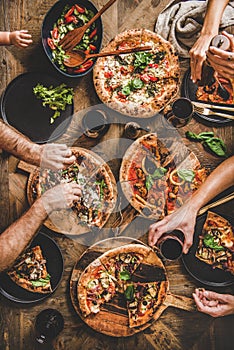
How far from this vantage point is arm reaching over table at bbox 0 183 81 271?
10.5ft

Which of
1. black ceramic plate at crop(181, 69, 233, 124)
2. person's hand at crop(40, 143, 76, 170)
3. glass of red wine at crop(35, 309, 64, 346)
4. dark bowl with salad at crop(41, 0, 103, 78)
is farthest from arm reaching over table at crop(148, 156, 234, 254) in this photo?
dark bowl with salad at crop(41, 0, 103, 78)

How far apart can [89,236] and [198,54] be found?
4.92ft

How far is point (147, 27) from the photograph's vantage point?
363cm

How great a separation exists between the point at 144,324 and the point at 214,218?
0.93 m

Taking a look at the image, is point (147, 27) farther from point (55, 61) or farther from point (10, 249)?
point (10, 249)

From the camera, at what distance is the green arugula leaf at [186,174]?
11.3ft

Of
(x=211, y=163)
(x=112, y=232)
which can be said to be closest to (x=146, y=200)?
(x=112, y=232)

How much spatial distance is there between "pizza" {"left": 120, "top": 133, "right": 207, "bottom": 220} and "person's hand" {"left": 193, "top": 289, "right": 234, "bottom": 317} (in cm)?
66

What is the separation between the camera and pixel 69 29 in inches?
138

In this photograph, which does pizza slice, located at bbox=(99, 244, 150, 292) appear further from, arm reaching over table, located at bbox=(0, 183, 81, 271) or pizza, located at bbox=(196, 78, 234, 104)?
pizza, located at bbox=(196, 78, 234, 104)

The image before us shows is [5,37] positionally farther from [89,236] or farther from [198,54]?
[89,236]

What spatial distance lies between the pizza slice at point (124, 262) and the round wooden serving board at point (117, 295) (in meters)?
0.04

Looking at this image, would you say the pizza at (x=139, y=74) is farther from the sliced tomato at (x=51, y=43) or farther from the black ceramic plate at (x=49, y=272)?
the black ceramic plate at (x=49, y=272)

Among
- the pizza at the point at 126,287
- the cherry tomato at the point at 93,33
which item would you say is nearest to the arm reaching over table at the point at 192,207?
the pizza at the point at 126,287
